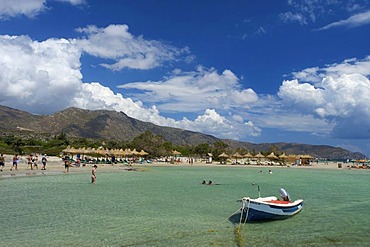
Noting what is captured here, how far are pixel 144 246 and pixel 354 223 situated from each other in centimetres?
956

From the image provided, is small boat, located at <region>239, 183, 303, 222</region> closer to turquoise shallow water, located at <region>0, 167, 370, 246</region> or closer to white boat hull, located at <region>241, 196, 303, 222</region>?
white boat hull, located at <region>241, 196, 303, 222</region>

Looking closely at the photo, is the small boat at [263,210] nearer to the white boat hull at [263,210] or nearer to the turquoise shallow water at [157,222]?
the white boat hull at [263,210]

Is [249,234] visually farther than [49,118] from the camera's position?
No

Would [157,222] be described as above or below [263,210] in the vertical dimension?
below

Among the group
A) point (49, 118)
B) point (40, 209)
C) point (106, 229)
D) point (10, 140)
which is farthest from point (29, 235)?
point (49, 118)

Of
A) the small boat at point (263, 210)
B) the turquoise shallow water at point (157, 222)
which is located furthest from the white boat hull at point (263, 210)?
the turquoise shallow water at point (157, 222)

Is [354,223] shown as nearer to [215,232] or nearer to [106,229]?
[215,232]

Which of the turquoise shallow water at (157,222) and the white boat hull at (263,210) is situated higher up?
the white boat hull at (263,210)

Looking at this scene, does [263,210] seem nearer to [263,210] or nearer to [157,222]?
[263,210]

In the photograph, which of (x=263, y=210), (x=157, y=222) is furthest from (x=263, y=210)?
(x=157, y=222)

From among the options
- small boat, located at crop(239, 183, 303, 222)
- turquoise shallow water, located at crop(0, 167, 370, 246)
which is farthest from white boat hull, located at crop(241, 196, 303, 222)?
turquoise shallow water, located at crop(0, 167, 370, 246)

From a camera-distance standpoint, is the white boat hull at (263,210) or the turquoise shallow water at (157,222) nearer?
the turquoise shallow water at (157,222)

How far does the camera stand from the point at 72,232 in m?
11.9

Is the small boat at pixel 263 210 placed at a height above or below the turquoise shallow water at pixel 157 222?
above
